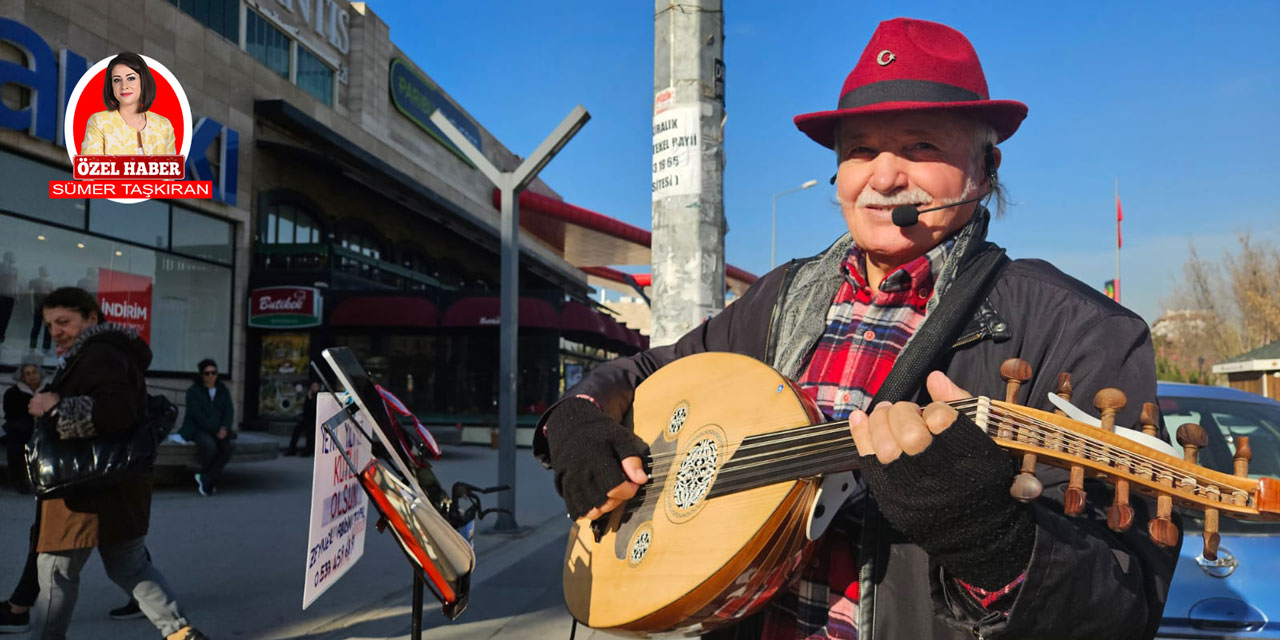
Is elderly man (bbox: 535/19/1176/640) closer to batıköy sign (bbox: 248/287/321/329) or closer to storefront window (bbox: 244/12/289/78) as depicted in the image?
batıköy sign (bbox: 248/287/321/329)

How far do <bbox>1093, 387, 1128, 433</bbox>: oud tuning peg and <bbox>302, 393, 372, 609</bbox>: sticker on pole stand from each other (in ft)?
5.77

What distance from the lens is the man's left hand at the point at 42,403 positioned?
380cm

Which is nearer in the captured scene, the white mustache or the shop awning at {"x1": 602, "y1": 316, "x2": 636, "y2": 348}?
the white mustache

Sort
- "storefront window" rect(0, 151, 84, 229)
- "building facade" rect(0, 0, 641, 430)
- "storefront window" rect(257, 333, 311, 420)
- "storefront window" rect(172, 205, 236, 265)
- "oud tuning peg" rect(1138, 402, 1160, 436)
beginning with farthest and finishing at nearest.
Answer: "storefront window" rect(257, 333, 311, 420)
"storefront window" rect(172, 205, 236, 265)
"building facade" rect(0, 0, 641, 430)
"storefront window" rect(0, 151, 84, 229)
"oud tuning peg" rect(1138, 402, 1160, 436)

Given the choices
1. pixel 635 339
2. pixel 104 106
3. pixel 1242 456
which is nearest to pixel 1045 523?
pixel 1242 456

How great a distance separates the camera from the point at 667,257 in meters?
4.03

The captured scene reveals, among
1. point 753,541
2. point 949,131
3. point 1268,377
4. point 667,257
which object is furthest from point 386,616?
point 1268,377

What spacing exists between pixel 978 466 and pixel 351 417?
1722mm

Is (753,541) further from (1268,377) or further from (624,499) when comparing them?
(1268,377)

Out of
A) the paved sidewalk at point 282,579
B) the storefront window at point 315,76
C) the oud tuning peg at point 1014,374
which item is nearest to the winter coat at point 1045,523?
the oud tuning peg at point 1014,374

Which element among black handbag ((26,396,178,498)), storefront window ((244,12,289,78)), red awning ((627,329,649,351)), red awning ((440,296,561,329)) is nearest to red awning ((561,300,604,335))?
red awning ((440,296,561,329))

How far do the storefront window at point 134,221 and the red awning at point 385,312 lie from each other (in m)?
4.87

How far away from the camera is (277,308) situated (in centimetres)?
1789

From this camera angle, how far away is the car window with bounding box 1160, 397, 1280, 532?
12.7ft
